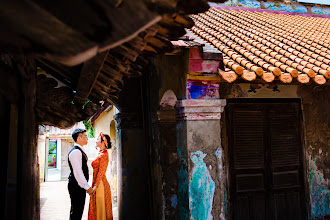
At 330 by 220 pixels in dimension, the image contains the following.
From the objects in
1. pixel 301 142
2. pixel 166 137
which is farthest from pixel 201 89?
pixel 301 142

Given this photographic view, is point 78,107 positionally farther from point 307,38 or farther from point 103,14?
point 307,38

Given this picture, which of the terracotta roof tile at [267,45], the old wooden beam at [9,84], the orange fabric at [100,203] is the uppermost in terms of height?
the terracotta roof tile at [267,45]

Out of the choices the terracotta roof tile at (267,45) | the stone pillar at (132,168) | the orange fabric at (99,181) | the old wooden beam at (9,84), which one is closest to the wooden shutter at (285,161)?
the terracotta roof tile at (267,45)

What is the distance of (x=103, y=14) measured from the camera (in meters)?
0.78

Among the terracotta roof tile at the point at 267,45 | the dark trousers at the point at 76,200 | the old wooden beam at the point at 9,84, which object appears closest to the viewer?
the old wooden beam at the point at 9,84

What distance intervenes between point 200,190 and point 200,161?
372 millimetres

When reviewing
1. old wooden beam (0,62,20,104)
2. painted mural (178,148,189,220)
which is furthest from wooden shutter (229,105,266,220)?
old wooden beam (0,62,20,104)

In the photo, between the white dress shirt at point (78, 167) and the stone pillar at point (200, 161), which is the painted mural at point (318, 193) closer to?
the stone pillar at point (200, 161)

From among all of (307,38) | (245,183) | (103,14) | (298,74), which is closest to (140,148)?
(245,183)

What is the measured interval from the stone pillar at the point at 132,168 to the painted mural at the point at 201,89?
7.65 ft

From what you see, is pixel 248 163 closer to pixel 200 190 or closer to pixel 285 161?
pixel 285 161

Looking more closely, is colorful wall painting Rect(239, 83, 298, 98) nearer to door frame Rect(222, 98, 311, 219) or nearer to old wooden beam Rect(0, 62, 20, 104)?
door frame Rect(222, 98, 311, 219)

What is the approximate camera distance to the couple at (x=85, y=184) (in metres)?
5.11

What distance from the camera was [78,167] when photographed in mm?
5137
